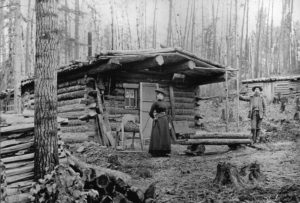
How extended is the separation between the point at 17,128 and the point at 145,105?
9.01 meters

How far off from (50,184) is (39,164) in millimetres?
666

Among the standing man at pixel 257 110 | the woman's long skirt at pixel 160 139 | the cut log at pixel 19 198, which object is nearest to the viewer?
the cut log at pixel 19 198

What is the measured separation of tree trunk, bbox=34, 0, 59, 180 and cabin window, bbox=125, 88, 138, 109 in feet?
27.4

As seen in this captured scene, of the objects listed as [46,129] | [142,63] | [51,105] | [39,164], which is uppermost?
[142,63]

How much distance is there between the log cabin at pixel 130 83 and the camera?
11.7 metres

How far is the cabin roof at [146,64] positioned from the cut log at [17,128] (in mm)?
5816

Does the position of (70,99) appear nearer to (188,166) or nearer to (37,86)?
(188,166)

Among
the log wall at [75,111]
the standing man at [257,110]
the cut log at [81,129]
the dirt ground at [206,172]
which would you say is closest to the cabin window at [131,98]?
the log wall at [75,111]

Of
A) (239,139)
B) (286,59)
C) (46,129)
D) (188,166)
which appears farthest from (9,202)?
(286,59)

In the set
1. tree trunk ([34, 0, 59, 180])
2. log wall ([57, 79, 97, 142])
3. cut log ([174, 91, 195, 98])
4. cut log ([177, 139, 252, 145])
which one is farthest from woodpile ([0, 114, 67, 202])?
cut log ([174, 91, 195, 98])

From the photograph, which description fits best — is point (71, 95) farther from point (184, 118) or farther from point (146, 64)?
point (184, 118)

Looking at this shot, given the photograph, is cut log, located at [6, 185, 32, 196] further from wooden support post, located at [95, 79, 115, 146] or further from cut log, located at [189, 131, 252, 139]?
wooden support post, located at [95, 79, 115, 146]

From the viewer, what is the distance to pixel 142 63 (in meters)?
12.3

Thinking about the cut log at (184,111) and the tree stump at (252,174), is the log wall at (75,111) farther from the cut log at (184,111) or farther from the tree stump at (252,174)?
the tree stump at (252,174)
